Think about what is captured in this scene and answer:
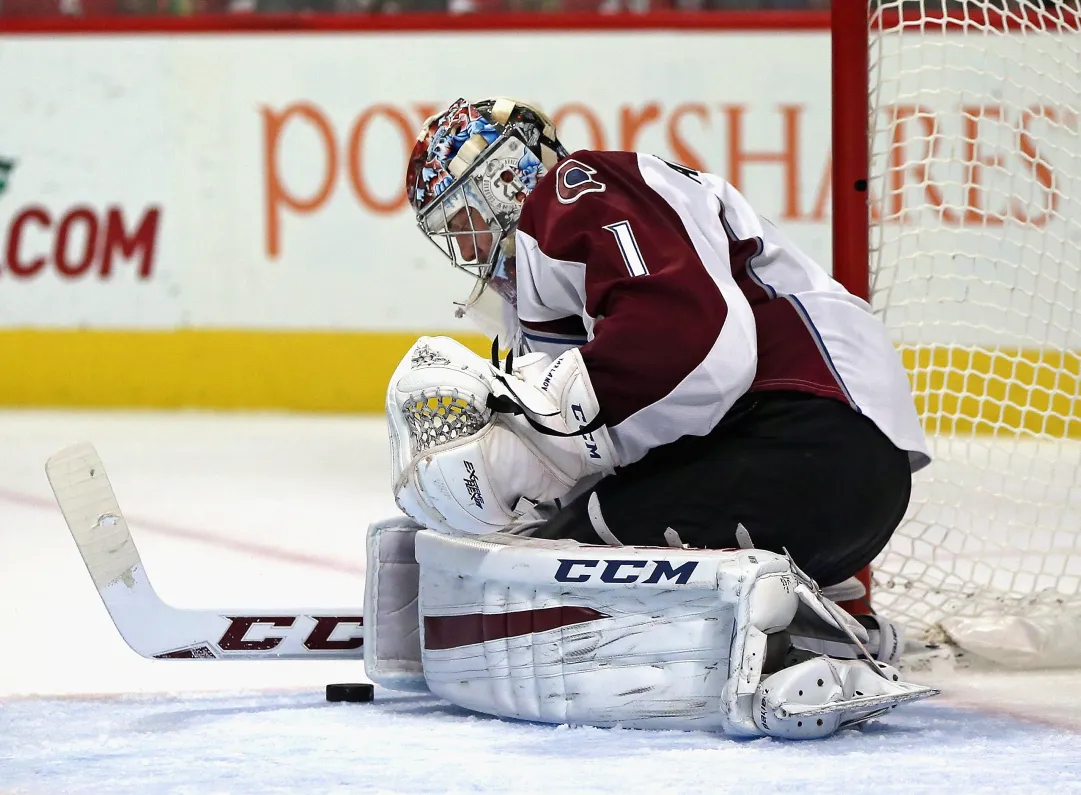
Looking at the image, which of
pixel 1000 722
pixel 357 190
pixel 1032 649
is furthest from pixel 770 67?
pixel 1000 722

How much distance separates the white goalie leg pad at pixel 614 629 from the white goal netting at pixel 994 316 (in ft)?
2.69

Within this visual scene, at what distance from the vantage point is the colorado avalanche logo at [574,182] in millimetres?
1965

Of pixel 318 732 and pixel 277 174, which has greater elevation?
pixel 277 174

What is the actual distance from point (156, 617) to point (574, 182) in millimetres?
829

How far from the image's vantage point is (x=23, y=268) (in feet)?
20.5

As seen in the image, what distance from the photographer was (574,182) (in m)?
1.98

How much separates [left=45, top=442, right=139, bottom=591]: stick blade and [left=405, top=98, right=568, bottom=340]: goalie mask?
0.57m

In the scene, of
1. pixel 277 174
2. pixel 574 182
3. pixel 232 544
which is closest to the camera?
pixel 574 182

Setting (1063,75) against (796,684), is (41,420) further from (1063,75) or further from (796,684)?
(796,684)

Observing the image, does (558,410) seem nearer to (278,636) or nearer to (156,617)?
(278,636)

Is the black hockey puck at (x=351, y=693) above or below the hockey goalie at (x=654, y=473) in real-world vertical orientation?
below

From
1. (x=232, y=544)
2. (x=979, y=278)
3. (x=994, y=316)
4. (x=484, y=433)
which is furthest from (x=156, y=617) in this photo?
(x=994, y=316)

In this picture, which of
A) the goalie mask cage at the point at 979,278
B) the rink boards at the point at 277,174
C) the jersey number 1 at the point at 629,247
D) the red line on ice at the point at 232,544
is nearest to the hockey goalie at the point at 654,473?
the jersey number 1 at the point at 629,247

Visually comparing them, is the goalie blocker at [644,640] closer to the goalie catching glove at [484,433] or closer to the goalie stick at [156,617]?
the goalie catching glove at [484,433]
